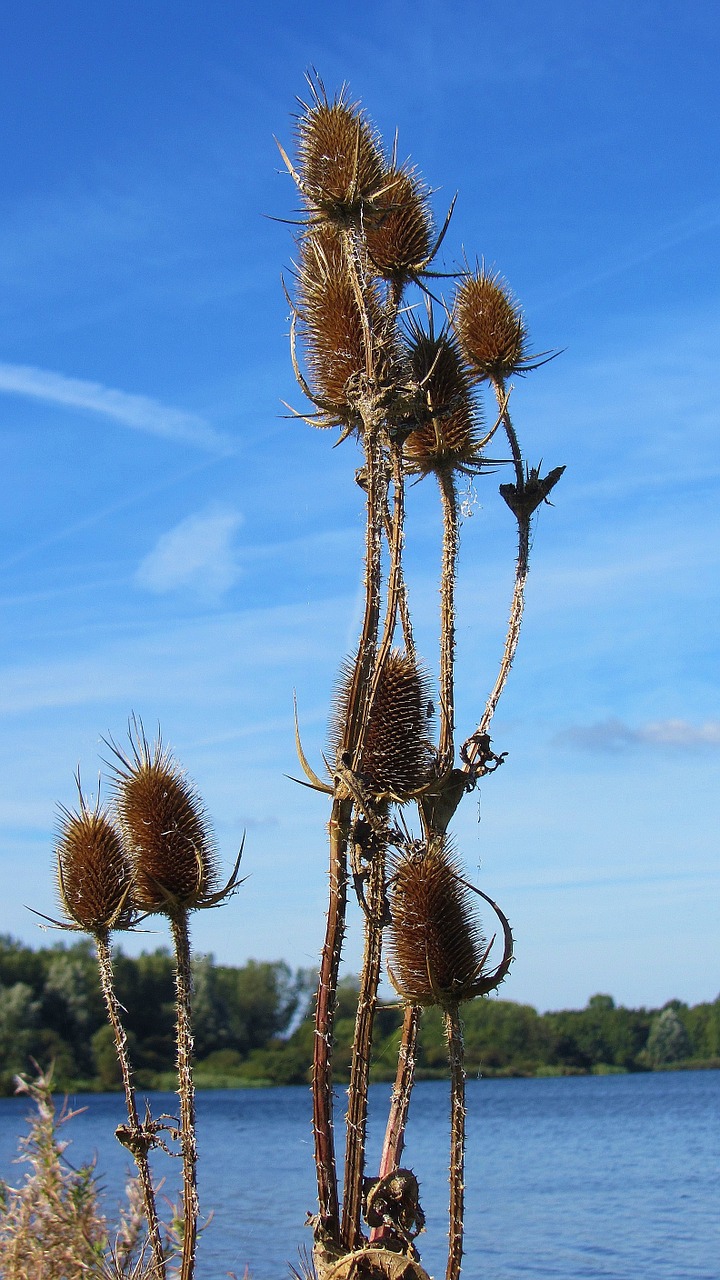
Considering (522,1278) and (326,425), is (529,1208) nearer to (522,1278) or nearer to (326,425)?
(522,1278)

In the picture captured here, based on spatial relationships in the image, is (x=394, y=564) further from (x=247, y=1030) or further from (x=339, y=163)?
(x=247, y=1030)

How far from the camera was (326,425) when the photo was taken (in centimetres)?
548

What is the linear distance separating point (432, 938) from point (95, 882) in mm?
1710

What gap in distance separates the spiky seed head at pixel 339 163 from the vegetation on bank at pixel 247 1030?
40261 mm

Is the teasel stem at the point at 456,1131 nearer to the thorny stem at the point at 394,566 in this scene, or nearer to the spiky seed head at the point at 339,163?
the thorny stem at the point at 394,566

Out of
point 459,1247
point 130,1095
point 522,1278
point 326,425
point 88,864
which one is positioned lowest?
point 522,1278

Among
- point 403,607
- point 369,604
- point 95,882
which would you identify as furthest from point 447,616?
point 95,882

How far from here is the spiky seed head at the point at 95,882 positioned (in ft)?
19.5

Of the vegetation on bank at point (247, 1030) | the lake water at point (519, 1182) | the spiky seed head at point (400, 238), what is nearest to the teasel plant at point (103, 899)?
the lake water at point (519, 1182)

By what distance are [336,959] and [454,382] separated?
2.98 meters

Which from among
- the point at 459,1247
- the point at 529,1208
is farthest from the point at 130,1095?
the point at 529,1208

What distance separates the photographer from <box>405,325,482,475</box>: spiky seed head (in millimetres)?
6184

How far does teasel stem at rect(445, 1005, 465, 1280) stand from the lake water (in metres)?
0.98

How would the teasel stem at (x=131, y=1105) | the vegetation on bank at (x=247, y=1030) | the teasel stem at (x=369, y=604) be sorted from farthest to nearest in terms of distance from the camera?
the vegetation on bank at (x=247, y=1030)
the teasel stem at (x=131, y=1105)
the teasel stem at (x=369, y=604)
